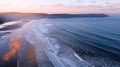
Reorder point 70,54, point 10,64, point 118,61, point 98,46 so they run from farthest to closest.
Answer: point 98,46, point 70,54, point 118,61, point 10,64

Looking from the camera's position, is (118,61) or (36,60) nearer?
(36,60)

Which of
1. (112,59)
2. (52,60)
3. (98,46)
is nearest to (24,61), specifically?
(52,60)

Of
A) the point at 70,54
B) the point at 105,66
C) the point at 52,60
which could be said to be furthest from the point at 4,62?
the point at 105,66

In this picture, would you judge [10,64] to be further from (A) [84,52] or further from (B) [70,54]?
(A) [84,52]

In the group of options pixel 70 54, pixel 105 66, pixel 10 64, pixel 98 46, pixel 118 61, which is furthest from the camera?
pixel 98 46

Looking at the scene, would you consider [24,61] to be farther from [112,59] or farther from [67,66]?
[112,59]

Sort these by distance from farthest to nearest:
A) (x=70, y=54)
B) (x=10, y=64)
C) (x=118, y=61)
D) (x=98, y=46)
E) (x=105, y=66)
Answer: (x=98, y=46)
(x=70, y=54)
(x=118, y=61)
(x=105, y=66)
(x=10, y=64)

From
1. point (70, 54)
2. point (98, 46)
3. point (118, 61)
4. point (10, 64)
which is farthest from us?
point (98, 46)

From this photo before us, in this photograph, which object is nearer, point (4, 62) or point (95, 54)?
point (4, 62)
